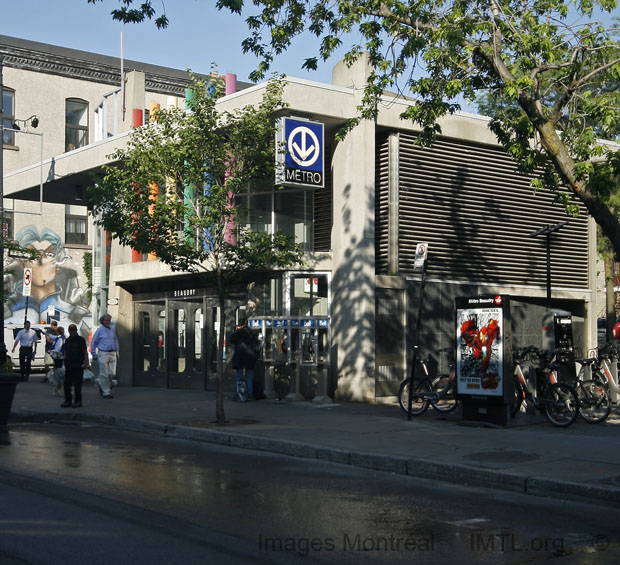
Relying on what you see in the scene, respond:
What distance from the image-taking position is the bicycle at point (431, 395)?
1595 cm

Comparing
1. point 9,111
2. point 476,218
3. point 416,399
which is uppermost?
point 9,111

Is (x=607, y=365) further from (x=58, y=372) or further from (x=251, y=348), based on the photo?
(x=58, y=372)

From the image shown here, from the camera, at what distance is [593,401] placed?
14.6 m

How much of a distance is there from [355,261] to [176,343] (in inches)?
273

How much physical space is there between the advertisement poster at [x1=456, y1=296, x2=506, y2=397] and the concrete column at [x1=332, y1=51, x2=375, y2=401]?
4.56m

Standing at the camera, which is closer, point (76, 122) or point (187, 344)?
point (187, 344)

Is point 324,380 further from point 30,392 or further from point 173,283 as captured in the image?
point 30,392

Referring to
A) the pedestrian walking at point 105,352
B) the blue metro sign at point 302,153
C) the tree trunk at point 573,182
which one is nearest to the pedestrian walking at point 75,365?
the pedestrian walking at point 105,352

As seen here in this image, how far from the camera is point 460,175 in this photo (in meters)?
21.7

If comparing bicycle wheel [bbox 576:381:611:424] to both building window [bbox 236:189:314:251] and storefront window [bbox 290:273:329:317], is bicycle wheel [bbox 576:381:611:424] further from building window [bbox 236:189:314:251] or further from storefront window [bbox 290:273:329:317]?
building window [bbox 236:189:314:251]

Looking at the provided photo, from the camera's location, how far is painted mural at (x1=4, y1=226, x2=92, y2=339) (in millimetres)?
41625

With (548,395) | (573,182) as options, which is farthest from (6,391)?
(573,182)

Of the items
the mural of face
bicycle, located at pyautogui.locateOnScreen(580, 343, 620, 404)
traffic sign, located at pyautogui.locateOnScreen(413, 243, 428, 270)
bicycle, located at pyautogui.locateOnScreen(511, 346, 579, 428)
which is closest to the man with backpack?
traffic sign, located at pyautogui.locateOnScreen(413, 243, 428, 270)

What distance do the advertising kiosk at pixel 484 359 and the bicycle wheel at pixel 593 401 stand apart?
4.47ft
